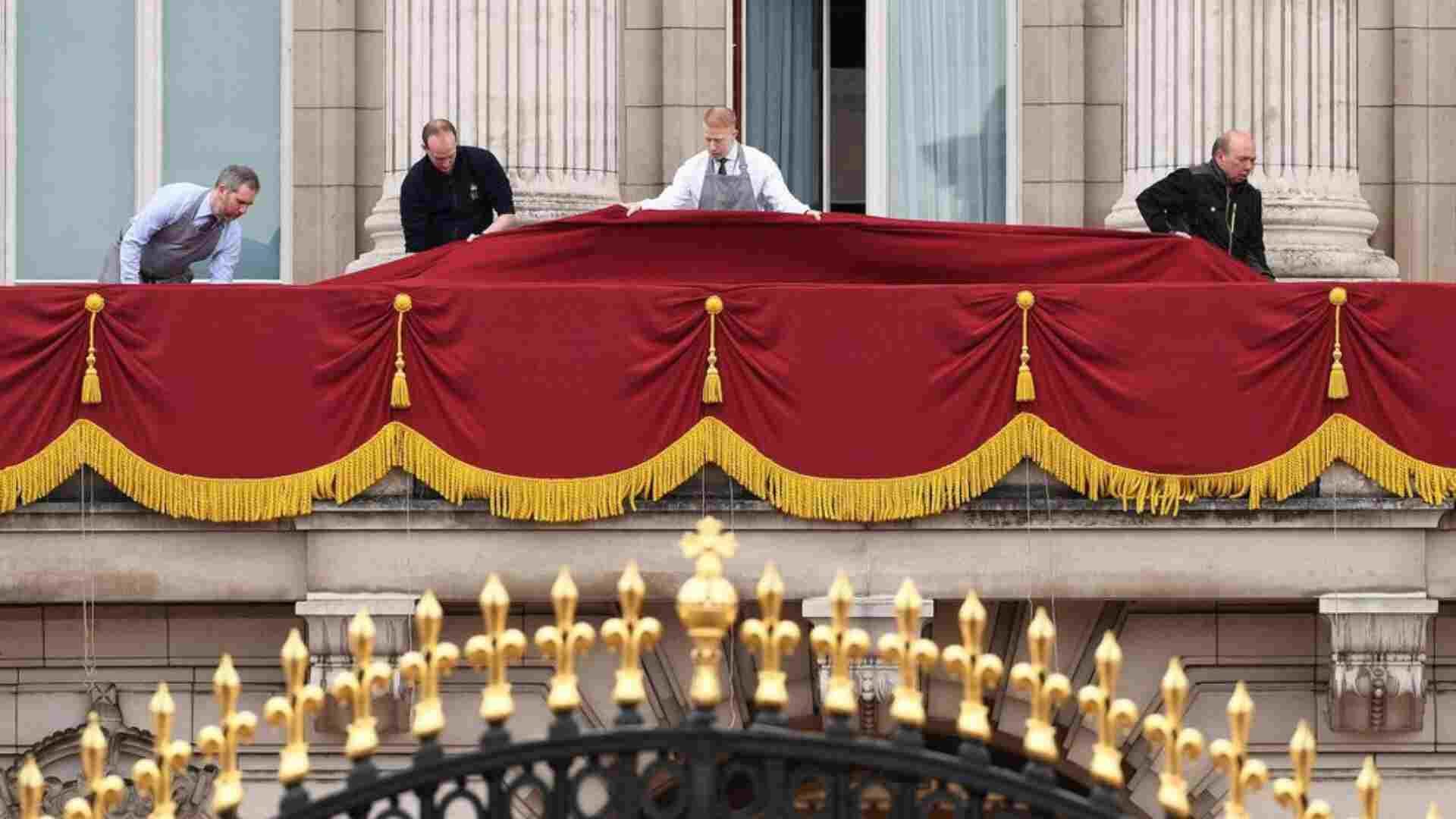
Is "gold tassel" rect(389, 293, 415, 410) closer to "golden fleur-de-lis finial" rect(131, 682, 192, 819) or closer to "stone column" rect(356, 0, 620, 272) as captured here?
"stone column" rect(356, 0, 620, 272)

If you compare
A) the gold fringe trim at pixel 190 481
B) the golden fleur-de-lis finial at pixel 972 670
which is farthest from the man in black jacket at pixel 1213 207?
the golden fleur-de-lis finial at pixel 972 670

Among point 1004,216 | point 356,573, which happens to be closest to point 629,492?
point 356,573

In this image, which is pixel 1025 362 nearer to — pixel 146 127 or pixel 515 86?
pixel 515 86

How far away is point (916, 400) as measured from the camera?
65.2 feet

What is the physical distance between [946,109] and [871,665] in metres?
6.19

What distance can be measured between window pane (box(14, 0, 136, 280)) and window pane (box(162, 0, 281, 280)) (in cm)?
32

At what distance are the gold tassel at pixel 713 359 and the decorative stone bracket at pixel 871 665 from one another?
1.26m

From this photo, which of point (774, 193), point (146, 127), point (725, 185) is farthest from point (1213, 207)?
point (146, 127)

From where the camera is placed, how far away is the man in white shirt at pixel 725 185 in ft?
70.1

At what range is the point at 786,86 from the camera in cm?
2523

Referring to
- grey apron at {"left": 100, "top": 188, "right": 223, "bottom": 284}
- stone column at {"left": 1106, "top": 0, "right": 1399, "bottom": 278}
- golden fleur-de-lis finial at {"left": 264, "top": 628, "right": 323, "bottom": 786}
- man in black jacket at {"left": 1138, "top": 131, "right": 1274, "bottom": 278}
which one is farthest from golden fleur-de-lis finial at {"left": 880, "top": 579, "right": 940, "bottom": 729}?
stone column at {"left": 1106, "top": 0, "right": 1399, "bottom": 278}

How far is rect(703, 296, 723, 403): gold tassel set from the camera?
778 inches

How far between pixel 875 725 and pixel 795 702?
0.54 m

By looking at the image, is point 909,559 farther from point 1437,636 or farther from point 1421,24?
point 1421,24
